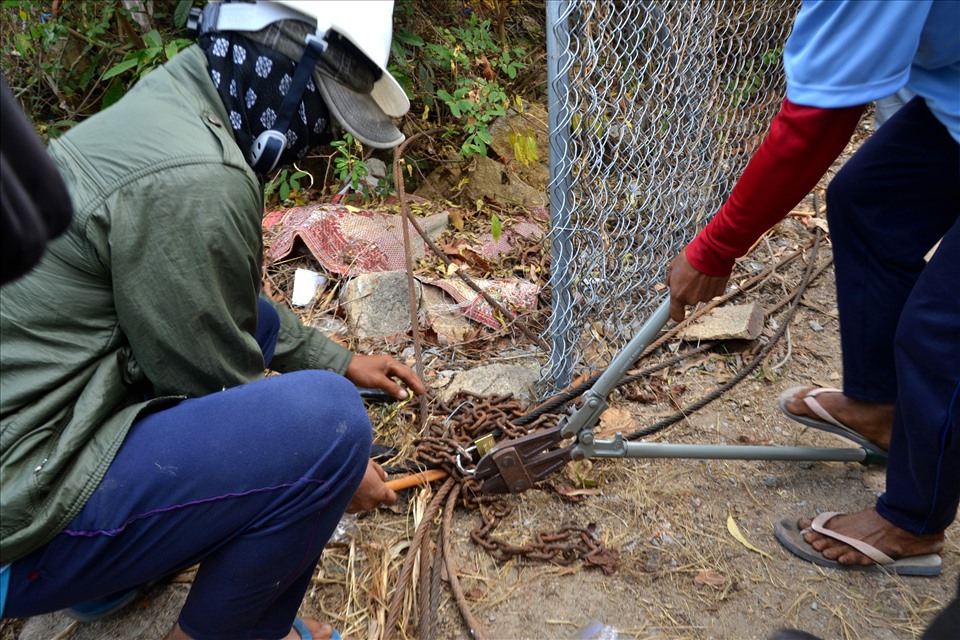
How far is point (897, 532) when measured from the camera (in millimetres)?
2371

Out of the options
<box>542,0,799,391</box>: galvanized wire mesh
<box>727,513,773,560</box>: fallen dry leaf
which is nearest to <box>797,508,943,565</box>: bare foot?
<box>727,513,773,560</box>: fallen dry leaf

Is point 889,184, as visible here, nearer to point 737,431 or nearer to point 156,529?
point 737,431

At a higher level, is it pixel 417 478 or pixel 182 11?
pixel 182 11

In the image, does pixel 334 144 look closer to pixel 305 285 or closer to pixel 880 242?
pixel 305 285

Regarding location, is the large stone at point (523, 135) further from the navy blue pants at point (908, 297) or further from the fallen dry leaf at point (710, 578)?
the fallen dry leaf at point (710, 578)

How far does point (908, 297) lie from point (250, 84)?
73.9 inches

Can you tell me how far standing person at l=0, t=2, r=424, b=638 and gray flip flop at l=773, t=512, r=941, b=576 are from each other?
4.95 feet

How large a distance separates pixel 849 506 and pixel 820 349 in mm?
1047

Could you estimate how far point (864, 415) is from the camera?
8.73 feet

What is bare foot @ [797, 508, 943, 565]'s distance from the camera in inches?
93.2

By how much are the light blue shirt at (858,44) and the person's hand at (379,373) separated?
1531mm

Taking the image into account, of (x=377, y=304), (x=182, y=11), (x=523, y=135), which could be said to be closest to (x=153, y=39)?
(x=182, y=11)

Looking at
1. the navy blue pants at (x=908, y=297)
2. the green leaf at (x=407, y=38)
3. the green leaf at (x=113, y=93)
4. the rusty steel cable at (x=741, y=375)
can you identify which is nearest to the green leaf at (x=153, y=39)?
the green leaf at (x=113, y=93)

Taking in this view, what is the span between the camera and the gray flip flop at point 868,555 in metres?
2.37
